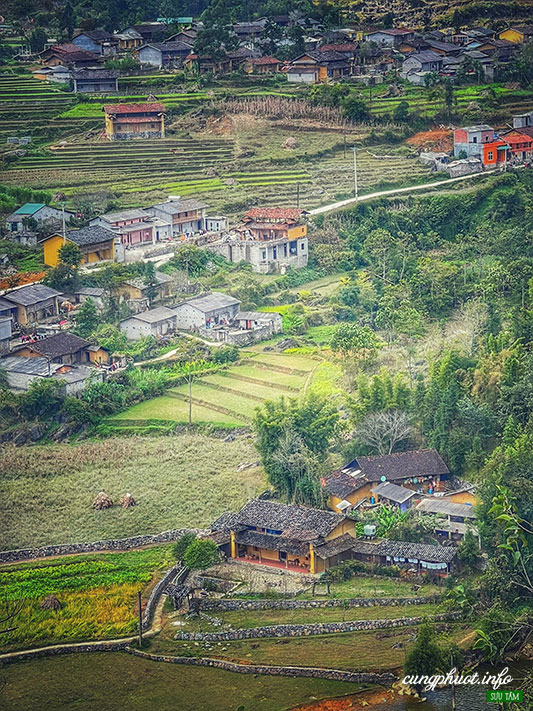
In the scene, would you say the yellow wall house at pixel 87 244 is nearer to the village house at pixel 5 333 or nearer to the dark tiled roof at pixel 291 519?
the village house at pixel 5 333

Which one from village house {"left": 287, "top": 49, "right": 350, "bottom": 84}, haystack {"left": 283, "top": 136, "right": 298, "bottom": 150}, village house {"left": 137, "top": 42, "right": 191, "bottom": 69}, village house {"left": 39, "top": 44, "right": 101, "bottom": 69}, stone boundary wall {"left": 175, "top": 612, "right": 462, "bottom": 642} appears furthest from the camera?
village house {"left": 137, "top": 42, "right": 191, "bottom": 69}

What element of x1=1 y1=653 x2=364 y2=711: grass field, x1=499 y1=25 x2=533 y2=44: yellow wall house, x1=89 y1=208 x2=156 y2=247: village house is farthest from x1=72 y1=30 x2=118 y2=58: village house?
x1=1 y1=653 x2=364 y2=711: grass field

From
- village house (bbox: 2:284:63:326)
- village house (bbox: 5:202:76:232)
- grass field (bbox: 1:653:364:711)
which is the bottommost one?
grass field (bbox: 1:653:364:711)

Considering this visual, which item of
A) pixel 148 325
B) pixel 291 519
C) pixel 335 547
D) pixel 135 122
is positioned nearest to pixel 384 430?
pixel 291 519

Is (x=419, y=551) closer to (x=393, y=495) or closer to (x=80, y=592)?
(x=393, y=495)

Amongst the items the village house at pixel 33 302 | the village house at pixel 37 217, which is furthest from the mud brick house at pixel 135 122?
the village house at pixel 33 302

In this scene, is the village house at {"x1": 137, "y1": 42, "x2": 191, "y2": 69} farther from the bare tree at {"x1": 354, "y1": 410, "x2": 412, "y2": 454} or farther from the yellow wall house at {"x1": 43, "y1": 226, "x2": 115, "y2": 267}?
the bare tree at {"x1": 354, "y1": 410, "x2": 412, "y2": 454}
